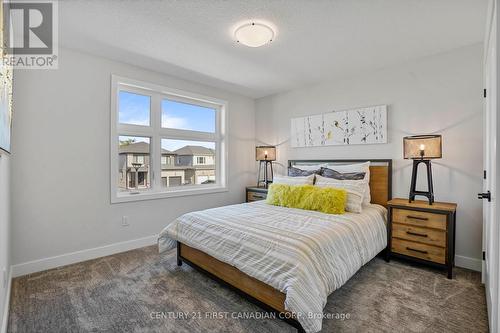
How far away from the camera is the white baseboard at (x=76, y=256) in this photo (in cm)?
252

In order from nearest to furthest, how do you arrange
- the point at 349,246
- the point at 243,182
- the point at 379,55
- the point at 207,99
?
the point at 349,246 < the point at 379,55 < the point at 207,99 < the point at 243,182

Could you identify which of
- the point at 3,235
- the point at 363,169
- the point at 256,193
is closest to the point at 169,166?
the point at 256,193

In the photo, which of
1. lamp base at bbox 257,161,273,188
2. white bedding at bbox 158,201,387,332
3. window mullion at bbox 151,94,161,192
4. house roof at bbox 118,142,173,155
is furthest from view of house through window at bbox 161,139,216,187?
white bedding at bbox 158,201,387,332

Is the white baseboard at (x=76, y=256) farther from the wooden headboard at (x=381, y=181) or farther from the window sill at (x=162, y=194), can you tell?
the wooden headboard at (x=381, y=181)

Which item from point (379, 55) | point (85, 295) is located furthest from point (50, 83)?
point (379, 55)

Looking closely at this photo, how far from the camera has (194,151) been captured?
420cm

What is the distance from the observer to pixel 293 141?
4.30 metres

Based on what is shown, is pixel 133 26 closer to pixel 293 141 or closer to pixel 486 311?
pixel 293 141

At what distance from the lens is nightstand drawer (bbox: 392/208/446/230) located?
2479mm

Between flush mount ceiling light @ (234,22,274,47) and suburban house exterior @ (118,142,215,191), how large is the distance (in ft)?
6.94

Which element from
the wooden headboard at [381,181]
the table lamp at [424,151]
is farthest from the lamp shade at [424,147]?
the wooden headboard at [381,181]

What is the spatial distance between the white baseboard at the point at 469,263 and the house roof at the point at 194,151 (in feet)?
12.2

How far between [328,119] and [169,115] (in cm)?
252

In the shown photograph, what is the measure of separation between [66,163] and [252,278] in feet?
8.12
